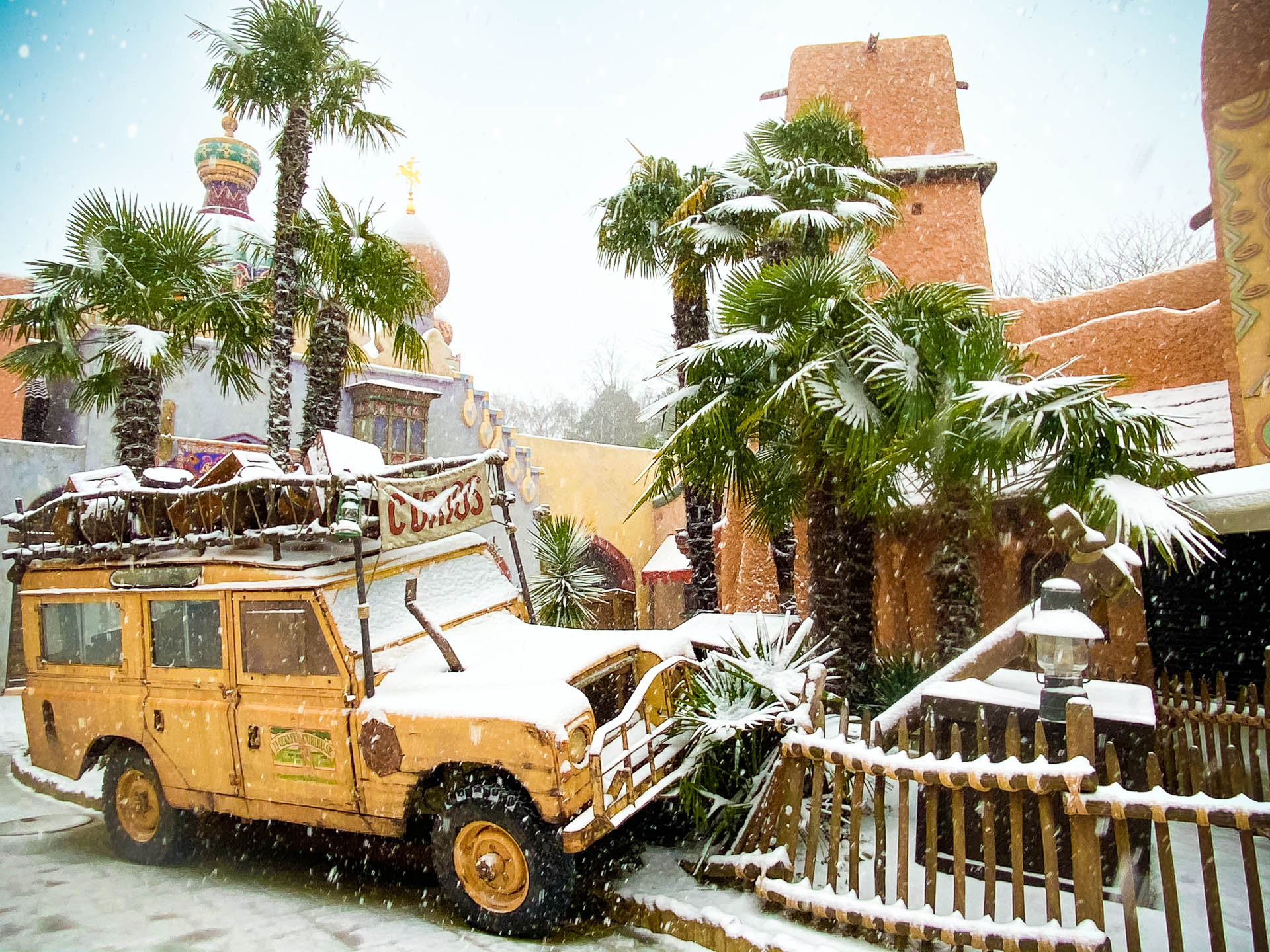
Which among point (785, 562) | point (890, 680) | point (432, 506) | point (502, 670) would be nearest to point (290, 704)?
point (502, 670)

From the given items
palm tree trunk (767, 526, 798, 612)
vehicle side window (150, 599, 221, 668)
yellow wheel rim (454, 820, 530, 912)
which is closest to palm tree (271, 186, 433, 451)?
vehicle side window (150, 599, 221, 668)

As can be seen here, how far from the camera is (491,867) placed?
13.1 feet

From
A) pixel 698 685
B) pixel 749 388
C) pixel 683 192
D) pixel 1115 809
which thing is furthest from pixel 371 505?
pixel 683 192

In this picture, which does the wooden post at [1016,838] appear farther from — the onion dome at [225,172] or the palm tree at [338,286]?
the onion dome at [225,172]

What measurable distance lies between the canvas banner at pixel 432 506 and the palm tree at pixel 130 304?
457cm

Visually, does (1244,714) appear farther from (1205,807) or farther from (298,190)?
(298,190)

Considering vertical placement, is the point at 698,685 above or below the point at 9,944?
above

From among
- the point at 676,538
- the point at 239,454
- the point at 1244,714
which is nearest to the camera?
the point at 239,454

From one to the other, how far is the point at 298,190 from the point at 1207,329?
1100cm

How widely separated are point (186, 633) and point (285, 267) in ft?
17.8

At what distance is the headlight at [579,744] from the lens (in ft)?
12.7

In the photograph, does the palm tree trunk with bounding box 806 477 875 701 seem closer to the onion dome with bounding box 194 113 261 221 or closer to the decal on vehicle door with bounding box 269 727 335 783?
the decal on vehicle door with bounding box 269 727 335 783

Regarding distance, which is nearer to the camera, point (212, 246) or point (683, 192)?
point (212, 246)

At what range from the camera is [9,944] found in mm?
3967
